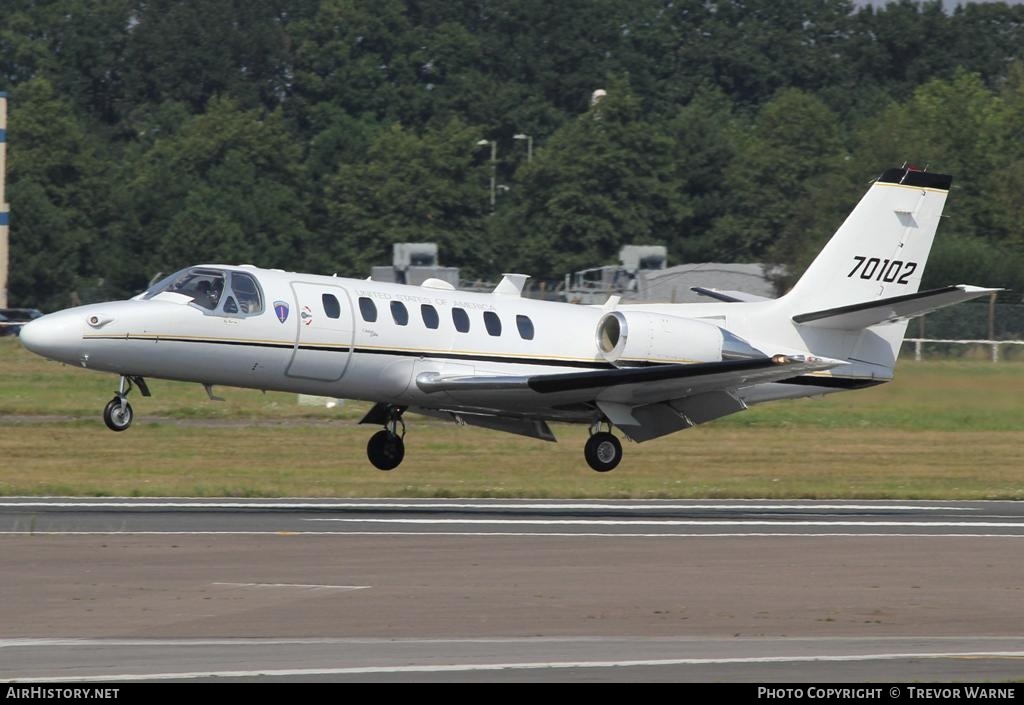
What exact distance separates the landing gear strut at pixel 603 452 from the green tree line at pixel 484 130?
26.4 metres

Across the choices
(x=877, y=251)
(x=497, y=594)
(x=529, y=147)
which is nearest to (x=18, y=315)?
(x=529, y=147)

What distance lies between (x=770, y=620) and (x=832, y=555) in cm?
455

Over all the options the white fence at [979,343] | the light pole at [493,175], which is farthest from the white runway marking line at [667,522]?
the light pole at [493,175]

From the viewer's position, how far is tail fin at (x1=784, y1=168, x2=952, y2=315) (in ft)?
87.0

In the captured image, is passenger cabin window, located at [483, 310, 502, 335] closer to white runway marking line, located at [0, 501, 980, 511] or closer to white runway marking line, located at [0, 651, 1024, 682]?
white runway marking line, located at [0, 501, 980, 511]

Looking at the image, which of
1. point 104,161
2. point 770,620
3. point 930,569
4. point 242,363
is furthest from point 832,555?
point 104,161

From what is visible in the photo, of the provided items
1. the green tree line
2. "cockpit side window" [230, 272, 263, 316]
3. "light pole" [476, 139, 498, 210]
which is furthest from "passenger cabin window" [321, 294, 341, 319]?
"light pole" [476, 139, 498, 210]

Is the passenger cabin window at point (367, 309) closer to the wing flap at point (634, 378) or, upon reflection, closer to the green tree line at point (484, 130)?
the wing flap at point (634, 378)

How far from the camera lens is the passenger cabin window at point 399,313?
23.7 metres

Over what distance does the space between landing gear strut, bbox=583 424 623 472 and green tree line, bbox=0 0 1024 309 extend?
26.4 metres

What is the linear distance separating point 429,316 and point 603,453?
3.21 meters

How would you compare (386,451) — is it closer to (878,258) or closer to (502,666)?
(878,258)

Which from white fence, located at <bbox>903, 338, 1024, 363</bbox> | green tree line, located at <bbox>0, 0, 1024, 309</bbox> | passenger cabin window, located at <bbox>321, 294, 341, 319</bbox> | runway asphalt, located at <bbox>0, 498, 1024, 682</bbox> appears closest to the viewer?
runway asphalt, located at <bbox>0, 498, 1024, 682</bbox>
